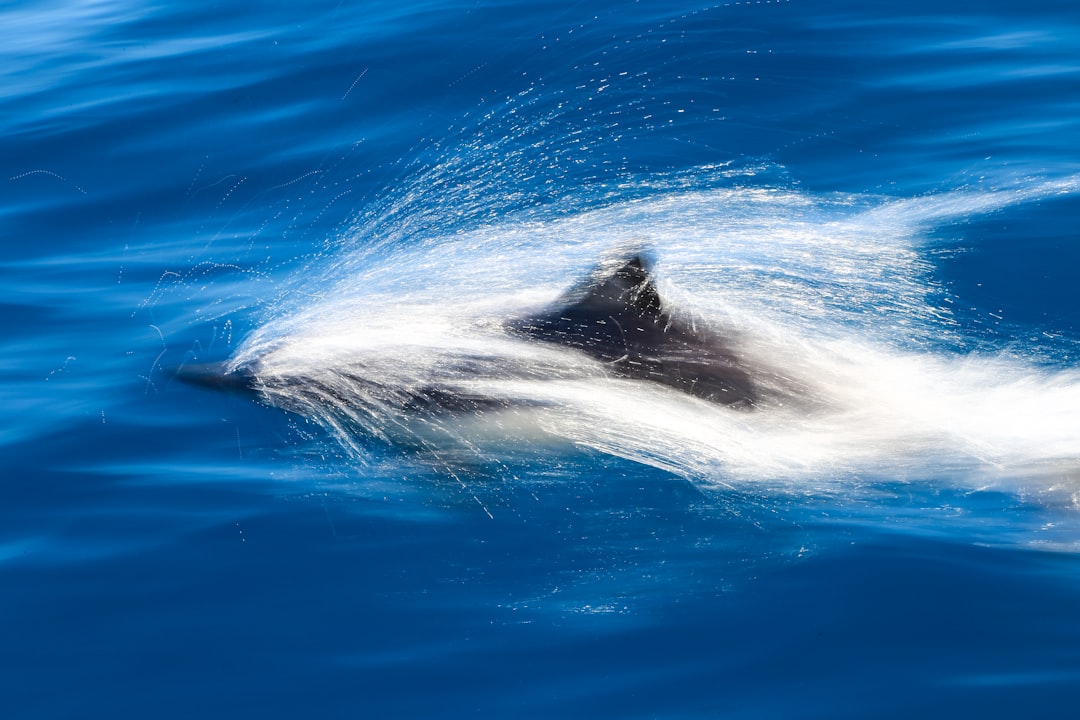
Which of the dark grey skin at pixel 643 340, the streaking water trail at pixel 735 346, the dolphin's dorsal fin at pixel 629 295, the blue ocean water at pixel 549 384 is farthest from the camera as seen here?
the dolphin's dorsal fin at pixel 629 295

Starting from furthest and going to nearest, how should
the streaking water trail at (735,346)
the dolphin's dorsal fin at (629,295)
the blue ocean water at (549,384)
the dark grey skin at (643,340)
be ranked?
the dolphin's dorsal fin at (629,295) < the dark grey skin at (643,340) < the streaking water trail at (735,346) < the blue ocean water at (549,384)

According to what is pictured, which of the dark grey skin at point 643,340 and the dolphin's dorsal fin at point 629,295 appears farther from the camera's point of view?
the dolphin's dorsal fin at point 629,295

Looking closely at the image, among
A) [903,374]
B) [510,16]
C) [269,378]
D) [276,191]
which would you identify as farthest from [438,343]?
[510,16]

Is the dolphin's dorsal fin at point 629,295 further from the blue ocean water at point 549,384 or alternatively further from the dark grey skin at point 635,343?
the blue ocean water at point 549,384

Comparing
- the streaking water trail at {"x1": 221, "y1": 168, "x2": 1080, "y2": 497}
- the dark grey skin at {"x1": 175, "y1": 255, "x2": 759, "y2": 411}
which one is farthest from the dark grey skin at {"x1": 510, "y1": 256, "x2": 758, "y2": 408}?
the streaking water trail at {"x1": 221, "y1": 168, "x2": 1080, "y2": 497}

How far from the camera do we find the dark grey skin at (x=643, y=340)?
25.2 feet

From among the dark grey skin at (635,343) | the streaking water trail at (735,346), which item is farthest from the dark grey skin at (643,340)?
the streaking water trail at (735,346)

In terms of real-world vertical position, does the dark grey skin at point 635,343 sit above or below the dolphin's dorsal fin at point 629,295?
below

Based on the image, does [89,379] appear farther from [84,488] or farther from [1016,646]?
[1016,646]

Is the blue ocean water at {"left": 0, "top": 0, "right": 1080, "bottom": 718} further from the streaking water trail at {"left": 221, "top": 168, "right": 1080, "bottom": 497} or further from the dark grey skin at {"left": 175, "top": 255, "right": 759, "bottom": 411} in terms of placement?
the dark grey skin at {"left": 175, "top": 255, "right": 759, "bottom": 411}

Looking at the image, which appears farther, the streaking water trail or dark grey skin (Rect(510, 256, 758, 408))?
dark grey skin (Rect(510, 256, 758, 408))

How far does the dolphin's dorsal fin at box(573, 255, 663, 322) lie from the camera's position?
26.0 feet

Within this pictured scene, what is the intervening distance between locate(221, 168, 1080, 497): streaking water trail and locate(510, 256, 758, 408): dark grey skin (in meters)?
0.10

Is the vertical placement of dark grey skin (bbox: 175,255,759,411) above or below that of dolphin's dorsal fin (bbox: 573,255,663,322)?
below
